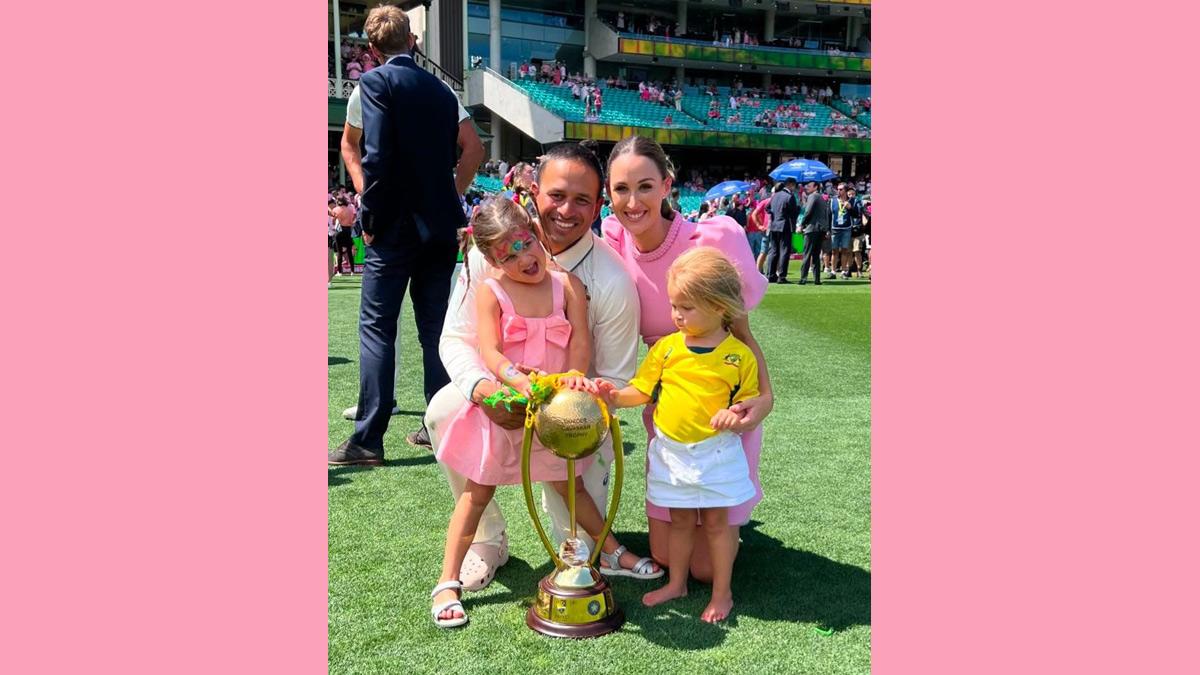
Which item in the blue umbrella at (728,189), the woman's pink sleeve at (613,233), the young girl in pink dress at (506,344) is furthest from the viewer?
the blue umbrella at (728,189)

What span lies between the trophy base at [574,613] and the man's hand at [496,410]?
0.53 meters

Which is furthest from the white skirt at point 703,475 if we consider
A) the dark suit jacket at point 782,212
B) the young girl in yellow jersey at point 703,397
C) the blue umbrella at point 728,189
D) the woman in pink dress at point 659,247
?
the blue umbrella at point 728,189

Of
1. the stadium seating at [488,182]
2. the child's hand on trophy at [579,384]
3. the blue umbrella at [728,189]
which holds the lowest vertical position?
the child's hand on trophy at [579,384]

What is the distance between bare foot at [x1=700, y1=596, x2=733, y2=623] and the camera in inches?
106

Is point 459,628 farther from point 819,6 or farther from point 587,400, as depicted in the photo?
point 819,6

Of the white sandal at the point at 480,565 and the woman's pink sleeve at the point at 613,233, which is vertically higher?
the woman's pink sleeve at the point at 613,233

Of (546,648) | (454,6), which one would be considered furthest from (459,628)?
(454,6)

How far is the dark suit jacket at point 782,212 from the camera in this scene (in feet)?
48.7

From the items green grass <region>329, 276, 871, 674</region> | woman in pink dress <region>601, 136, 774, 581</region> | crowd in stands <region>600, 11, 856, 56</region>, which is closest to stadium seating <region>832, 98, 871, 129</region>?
crowd in stands <region>600, 11, 856, 56</region>

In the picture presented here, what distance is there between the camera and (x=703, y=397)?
8.87ft

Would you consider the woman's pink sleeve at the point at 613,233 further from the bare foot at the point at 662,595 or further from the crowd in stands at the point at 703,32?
the crowd in stands at the point at 703,32

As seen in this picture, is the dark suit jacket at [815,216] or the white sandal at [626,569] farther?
the dark suit jacket at [815,216]

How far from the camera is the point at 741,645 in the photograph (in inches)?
100

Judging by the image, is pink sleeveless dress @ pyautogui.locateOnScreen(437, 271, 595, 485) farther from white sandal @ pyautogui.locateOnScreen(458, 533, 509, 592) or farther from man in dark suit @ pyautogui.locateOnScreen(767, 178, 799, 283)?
→ man in dark suit @ pyautogui.locateOnScreen(767, 178, 799, 283)
